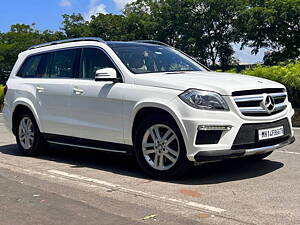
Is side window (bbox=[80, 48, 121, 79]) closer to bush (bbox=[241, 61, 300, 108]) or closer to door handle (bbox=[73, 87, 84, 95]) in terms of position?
door handle (bbox=[73, 87, 84, 95])

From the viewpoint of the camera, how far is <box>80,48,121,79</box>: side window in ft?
21.9

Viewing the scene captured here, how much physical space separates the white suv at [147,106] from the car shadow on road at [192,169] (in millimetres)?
250

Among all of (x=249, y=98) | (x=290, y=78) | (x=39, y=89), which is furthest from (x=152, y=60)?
(x=290, y=78)

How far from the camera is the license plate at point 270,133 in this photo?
5.56 metres

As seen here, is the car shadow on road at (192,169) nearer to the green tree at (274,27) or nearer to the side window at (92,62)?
the side window at (92,62)

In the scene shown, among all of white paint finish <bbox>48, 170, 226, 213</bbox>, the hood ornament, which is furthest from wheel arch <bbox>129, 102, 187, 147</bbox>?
the hood ornament

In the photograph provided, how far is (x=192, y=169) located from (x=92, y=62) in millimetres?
2093

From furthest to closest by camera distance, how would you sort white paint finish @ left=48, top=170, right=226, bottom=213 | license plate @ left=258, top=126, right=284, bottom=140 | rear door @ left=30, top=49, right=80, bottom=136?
rear door @ left=30, top=49, right=80, bottom=136 → license plate @ left=258, top=126, right=284, bottom=140 → white paint finish @ left=48, top=170, right=226, bottom=213

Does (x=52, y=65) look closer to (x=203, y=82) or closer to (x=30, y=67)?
(x=30, y=67)

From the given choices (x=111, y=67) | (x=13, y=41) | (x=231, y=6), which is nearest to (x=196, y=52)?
(x=231, y=6)

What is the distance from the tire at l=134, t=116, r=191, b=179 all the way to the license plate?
90cm

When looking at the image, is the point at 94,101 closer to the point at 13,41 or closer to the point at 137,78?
the point at 137,78

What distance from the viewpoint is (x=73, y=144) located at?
7.07 metres

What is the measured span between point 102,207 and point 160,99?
60.6 inches
